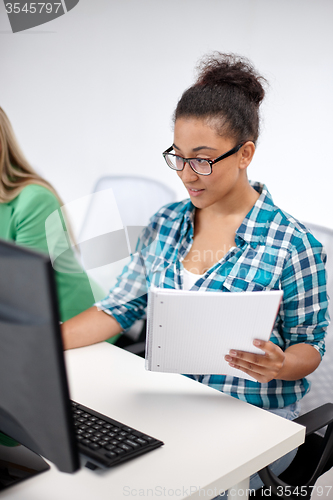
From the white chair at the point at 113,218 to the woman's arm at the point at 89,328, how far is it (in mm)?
694

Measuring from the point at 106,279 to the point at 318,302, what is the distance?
1047 mm

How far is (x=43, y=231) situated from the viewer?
1974 mm

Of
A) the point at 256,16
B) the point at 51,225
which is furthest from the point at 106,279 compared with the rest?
the point at 256,16

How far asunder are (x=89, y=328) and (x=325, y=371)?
632mm

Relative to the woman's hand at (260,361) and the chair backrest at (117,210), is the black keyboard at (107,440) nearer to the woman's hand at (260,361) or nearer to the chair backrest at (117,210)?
the woman's hand at (260,361)

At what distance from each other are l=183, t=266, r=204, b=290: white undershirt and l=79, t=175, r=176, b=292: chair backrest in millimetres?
716

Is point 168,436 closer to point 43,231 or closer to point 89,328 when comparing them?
point 89,328

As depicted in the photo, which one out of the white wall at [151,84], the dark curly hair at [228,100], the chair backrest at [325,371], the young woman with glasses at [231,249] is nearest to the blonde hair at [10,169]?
the white wall at [151,84]

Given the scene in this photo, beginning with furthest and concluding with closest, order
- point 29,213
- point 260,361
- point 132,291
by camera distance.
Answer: point 29,213 → point 132,291 → point 260,361

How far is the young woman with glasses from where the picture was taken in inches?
47.8

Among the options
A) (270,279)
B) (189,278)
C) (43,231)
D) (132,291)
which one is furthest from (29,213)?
(270,279)

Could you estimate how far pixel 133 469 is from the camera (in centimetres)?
76

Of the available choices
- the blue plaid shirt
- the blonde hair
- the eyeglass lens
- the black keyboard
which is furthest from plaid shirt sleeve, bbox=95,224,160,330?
the blonde hair

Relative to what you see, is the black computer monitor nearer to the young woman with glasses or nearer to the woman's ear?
the young woman with glasses
